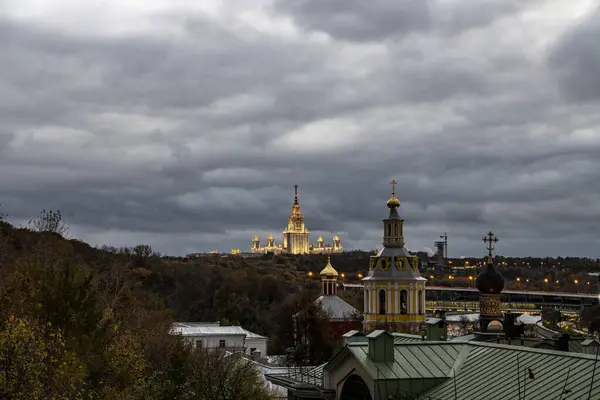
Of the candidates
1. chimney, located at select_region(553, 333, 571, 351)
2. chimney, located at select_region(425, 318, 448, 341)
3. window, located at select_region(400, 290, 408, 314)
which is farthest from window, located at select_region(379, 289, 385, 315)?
chimney, located at select_region(553, 333, 571, 351)

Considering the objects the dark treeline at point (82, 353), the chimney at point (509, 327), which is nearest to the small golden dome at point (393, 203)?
the dark treeline at point (82, 353)

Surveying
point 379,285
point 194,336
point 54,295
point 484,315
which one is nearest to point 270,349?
point 194,336

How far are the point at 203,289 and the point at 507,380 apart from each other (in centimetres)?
12196

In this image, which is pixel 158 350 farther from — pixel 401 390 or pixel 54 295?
pixel 401 390

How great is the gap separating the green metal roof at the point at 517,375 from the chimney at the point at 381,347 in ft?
5.23

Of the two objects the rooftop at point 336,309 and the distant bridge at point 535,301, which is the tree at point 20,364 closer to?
the rooftop at point 336,309

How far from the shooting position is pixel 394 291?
3137 inches

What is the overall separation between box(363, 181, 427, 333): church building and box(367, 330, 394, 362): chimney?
4983 centimetres

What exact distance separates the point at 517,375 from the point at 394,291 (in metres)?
55.2

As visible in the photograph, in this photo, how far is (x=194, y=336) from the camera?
84562 mm

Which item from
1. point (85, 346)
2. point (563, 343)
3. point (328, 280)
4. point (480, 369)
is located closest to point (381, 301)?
point (328, 280)

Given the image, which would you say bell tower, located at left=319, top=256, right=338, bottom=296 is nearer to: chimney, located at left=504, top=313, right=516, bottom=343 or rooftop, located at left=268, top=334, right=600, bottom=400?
chimney, located at left=504, top=313, right=516, bottom=343

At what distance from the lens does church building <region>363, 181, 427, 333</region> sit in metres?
78.4

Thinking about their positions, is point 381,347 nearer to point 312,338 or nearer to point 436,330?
point 436,330
